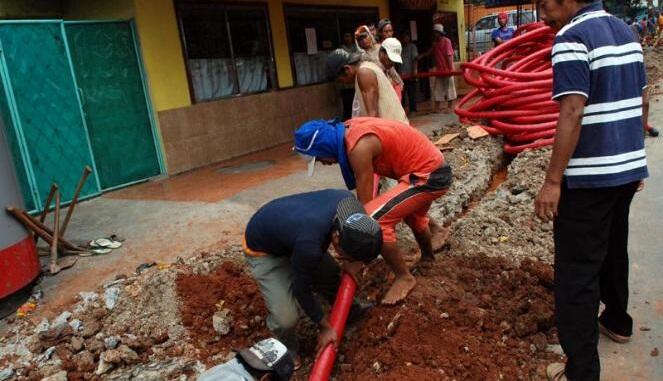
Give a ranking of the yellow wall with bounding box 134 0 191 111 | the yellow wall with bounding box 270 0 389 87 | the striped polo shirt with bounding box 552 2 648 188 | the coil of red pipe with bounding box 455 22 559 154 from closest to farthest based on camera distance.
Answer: the striped polo shirt with bounding box 552 2 648 188
the coil of red pipe with bounding box 455 22 559 154
the yellow wall with bounding box 134 0 191 111
the yellow wall with bounding box 270 0 389 87

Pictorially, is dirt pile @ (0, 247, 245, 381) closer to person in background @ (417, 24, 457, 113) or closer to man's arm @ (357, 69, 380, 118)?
man's arm @ (357, 69, 380, 118)

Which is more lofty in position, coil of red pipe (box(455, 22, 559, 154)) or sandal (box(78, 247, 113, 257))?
coil of red pipe (box(455, 22, 559, 154))

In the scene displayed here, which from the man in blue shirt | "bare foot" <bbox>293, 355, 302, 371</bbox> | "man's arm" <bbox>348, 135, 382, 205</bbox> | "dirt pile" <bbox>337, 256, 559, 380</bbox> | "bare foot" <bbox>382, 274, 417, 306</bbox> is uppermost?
"man's arm" <bbox>348, 135, 382, 205</bbox>

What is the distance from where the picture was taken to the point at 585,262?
2238mm

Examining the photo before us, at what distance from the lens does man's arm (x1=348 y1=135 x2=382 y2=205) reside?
300 centimetres

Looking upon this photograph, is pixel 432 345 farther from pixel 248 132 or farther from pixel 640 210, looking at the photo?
pixel 248 132

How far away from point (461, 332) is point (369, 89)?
6.63 feet

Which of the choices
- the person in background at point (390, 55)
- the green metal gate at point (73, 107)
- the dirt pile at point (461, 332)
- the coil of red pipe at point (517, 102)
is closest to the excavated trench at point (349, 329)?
the dirt pile at point (461, 332)

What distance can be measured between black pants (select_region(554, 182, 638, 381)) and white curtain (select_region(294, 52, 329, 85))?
7642 millimetres

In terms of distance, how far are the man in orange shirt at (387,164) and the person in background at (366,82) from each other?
2.90ft

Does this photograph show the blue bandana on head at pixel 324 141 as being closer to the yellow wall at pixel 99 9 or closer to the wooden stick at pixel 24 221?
the wooden stick at pixel 24 221

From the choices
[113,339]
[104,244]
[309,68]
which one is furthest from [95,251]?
[309,68]

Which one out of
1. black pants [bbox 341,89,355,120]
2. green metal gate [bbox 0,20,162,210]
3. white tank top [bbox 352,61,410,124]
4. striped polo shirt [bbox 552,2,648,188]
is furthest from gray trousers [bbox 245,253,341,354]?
black pants [bbox 341,89,355,120]

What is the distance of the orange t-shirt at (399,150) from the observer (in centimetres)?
311
